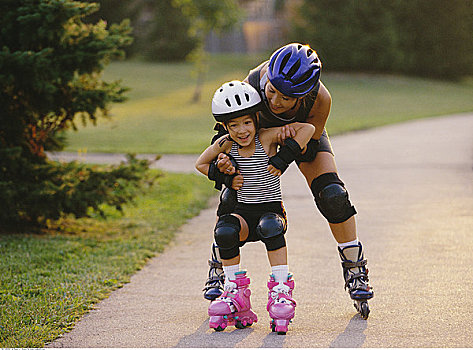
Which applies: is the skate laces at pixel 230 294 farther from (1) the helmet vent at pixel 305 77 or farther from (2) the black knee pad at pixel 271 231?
(1) the helmet vent at pixel 305 77

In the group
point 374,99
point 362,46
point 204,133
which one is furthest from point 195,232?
point 362,46

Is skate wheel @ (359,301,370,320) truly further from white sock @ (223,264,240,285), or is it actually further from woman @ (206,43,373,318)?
white sock @ (223,264,240,285)

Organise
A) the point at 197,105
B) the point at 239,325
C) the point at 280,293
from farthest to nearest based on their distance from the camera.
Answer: the point at 197,105, the point at 239,325, the point at 280,293

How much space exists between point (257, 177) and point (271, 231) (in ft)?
1.19

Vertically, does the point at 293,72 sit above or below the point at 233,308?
above

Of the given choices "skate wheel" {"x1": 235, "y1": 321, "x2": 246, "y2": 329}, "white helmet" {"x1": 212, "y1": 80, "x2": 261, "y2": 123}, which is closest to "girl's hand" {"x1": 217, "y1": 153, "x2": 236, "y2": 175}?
"white helmet" {"x1": 212, "y1": 80, "x2": 261, "y2": 123}

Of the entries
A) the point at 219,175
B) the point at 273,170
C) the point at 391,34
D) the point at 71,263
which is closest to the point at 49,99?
the point at 71,263

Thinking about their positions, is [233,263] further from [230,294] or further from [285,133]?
[285,133]

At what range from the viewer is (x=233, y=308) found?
4.41 metres

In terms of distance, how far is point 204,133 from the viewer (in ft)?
59.4

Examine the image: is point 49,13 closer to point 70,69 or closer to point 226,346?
point 70,69

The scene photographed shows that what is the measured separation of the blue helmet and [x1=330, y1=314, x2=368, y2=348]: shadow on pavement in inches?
56.9

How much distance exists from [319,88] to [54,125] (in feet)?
12.4

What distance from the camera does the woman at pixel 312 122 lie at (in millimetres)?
4348
